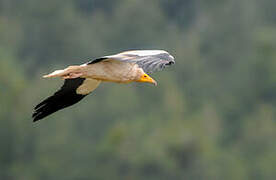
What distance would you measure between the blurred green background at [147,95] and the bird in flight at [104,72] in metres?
16.0

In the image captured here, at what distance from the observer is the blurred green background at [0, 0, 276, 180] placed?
31422 mm

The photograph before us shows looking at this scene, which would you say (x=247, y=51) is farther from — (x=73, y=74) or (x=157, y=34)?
(x=73, y=74)

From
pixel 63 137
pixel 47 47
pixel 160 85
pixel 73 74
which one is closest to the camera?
pixel 73 74

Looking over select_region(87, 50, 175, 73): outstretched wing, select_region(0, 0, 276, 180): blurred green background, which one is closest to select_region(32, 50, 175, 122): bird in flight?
select_region(87, 50, 175, 73): outstretched wing

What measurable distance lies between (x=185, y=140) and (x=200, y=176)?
1504 mm

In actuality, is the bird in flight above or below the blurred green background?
above

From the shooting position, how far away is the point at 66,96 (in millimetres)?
13602

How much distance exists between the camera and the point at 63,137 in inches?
1284

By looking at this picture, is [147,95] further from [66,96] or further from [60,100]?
[60,100]

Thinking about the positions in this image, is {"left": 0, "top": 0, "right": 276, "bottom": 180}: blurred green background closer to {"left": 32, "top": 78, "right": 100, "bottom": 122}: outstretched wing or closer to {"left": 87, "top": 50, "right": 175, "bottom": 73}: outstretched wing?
{"left": 32, "top": 78, "right": 100, "bottom": 122}: outstretched wing

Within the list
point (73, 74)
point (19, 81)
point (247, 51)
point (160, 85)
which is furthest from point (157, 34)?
point (73, 74)

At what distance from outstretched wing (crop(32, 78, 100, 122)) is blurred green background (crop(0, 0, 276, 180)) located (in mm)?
15950

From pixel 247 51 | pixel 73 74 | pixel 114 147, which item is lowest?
pixel 247 51

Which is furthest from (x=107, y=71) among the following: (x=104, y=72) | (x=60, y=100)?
(x=60, y=100)
